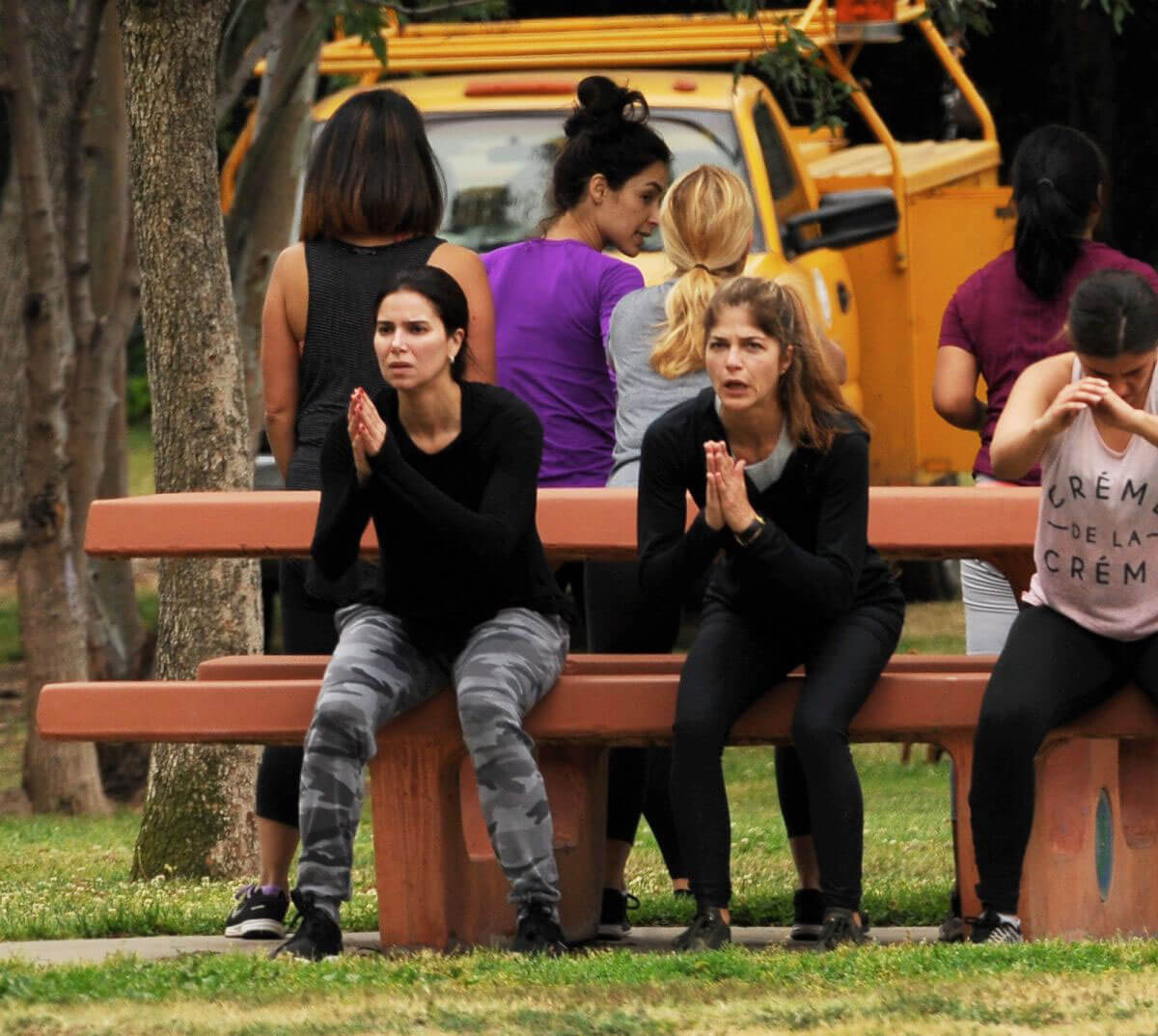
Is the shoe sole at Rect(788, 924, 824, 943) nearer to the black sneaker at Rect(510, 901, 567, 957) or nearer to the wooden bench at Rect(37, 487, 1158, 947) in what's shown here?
the wooden bench at Rect(37, 487, 1158, 947)

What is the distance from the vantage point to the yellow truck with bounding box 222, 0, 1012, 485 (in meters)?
10.4

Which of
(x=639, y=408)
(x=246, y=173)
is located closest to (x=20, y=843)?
(x=246, y=173)

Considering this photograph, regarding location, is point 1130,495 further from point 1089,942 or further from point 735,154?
point 735,154

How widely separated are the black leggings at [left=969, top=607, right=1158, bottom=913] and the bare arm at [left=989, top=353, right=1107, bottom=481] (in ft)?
1.13

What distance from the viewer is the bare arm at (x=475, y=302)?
18.7ft

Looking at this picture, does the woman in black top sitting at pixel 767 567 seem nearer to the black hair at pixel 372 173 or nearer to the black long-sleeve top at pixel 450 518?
the black long-sleeve top at pixel 450 518

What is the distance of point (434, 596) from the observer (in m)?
5.45

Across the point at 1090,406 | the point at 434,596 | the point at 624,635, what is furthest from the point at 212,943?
the point at 1090,406

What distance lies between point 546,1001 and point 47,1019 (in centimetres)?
88

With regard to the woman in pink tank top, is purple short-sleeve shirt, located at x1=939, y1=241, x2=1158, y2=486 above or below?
above

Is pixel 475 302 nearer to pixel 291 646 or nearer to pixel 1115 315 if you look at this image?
pixel 291 646

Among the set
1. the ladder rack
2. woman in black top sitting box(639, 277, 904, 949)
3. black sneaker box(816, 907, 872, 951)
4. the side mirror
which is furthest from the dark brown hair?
the ladder rack

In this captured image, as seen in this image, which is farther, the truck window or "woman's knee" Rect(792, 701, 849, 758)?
the truck window

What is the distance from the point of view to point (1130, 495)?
17.5 feet
